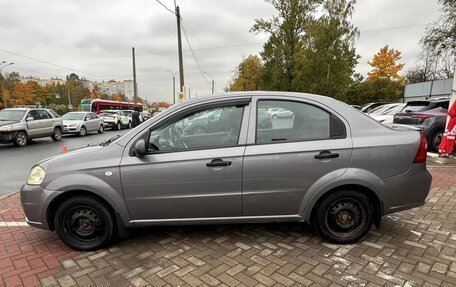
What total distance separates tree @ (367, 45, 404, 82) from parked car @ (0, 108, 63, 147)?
151ft

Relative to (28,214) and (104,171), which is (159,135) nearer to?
(104,171)

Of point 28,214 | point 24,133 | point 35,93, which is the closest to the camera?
point 28,214

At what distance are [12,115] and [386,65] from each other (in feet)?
165

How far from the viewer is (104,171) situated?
3123mm

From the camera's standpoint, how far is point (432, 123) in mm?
8672

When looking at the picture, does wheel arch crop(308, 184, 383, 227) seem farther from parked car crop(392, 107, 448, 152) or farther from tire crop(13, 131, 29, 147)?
tire crop(13, 131, 29, 147)

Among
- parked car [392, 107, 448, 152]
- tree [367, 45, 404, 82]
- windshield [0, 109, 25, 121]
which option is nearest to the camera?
parked car [392, 107, 448, 152]

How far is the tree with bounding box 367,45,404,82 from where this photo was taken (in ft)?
156

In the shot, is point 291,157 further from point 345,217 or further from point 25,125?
point 25,125

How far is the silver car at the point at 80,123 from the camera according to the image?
60.0ft

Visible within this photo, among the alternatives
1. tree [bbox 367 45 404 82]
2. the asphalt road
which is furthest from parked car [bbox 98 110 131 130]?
tree [bbox 367 45 404 82]

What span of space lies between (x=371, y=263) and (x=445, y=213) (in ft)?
6.85

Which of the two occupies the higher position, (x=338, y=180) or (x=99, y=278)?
(x=338, y=180)

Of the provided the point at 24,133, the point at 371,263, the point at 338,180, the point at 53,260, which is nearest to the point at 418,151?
the point at 338,180
